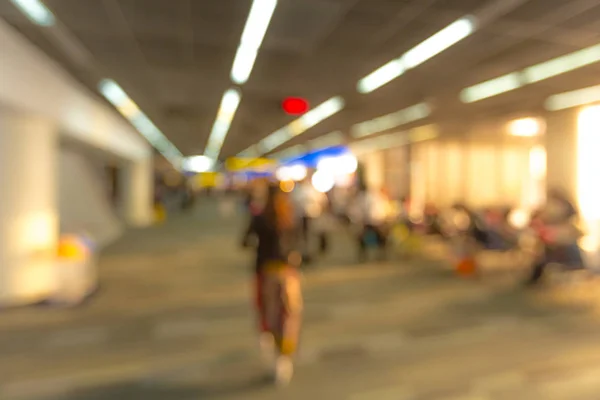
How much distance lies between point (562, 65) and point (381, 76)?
249 cm

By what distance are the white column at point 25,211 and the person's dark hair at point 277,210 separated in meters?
3.82

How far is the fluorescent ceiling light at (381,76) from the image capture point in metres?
6.37

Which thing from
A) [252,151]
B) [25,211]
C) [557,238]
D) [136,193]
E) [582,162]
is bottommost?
[557,238]

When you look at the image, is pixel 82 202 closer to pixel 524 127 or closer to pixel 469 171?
pixel 469 171

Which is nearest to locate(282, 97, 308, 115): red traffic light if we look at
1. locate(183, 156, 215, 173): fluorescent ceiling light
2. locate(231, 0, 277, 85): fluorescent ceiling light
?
locate(231, 0, 277, 85): fluorescent ceiling light

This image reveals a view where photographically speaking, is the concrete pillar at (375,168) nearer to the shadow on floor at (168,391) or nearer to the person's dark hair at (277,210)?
the person's dark hair at (277,210)

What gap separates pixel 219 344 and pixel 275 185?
188 centimetres

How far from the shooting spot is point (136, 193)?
636 inches

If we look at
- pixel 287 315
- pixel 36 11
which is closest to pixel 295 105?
pixel 36 11

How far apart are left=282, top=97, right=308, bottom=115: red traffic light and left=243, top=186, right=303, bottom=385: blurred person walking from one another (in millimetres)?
5720

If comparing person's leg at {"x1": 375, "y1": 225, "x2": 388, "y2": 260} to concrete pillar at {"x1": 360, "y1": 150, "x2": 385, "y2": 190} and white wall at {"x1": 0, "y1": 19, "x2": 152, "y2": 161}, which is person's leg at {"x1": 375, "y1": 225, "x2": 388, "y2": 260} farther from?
concrete pillar at {"x1": 360, "y1": 150, "x2": 385, "y2": 190}

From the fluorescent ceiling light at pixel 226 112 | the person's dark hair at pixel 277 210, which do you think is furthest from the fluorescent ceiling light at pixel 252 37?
the person's dark hair at pixel 277 210

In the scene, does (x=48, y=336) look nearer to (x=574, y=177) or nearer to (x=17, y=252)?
(x=17, y=252)

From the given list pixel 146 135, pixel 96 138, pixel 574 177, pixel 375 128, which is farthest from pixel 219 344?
pixel 146 135
